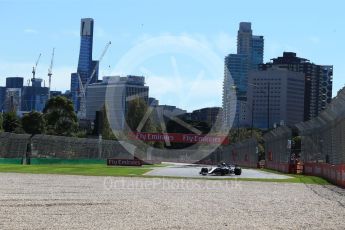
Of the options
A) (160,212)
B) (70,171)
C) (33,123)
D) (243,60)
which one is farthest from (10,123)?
(160,212)

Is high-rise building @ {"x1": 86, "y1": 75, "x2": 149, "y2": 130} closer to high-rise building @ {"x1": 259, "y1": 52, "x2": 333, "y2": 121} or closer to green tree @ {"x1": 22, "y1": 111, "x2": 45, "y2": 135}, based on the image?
green tree @ {"x1": 22, "y1": 111, "x2": 45, "y2": 135}

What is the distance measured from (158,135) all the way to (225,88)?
2051 cm

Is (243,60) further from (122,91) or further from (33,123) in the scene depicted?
(33,123)

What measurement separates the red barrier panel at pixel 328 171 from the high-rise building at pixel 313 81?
81124mm

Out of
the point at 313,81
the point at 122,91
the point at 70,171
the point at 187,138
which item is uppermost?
the point at 313,81

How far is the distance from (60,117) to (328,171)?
81.1 m

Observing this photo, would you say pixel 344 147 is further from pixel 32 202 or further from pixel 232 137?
pixel 232 137

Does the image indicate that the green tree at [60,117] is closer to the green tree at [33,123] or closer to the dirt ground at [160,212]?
the green tree at [33,123]

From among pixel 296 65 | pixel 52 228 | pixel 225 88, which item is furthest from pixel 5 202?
pixel 296 65

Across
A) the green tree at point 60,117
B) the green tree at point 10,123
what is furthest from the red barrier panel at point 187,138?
the green tree at point 10,123

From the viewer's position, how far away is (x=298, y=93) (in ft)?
394

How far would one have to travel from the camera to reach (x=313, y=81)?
150375mm

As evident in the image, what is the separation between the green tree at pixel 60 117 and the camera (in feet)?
380

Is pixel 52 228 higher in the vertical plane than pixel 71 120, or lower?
lower
